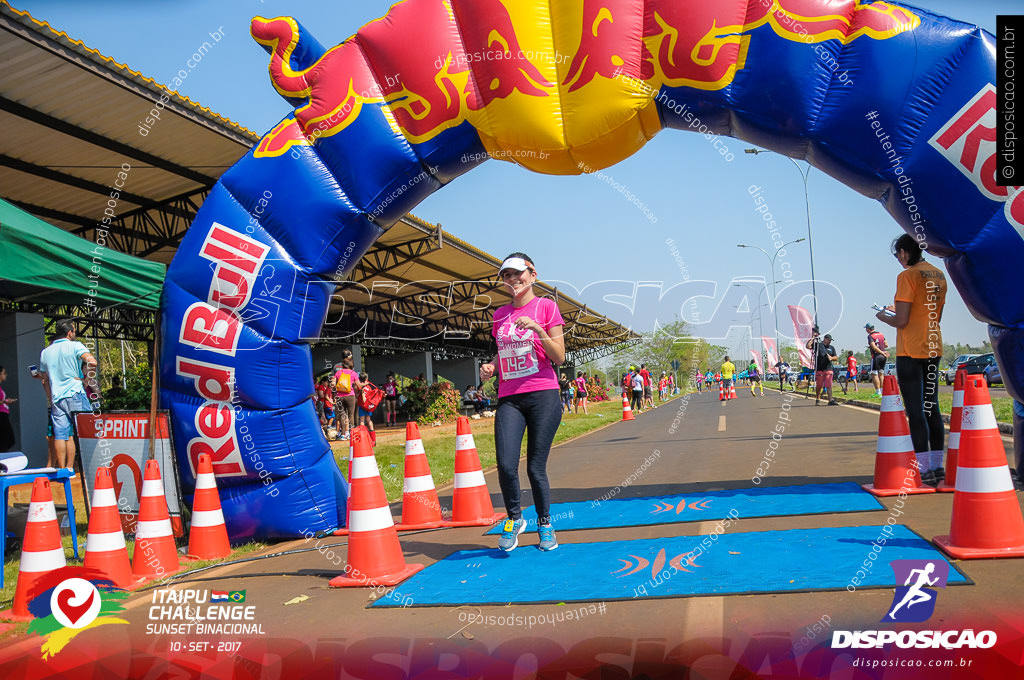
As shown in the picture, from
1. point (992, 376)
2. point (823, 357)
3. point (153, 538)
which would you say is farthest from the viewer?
point (992, 376)

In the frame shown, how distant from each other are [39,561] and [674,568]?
3.60m

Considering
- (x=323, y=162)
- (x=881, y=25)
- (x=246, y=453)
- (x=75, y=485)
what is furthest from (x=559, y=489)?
(x=75, y=485)

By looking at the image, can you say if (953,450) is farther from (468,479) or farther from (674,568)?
(468,479)

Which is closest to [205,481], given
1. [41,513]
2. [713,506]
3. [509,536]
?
[41,513]

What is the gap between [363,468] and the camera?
4.44 m

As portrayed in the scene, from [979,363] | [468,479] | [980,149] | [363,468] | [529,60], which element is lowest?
[468,479]

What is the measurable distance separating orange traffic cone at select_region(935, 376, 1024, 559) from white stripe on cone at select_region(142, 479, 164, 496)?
16.5ft

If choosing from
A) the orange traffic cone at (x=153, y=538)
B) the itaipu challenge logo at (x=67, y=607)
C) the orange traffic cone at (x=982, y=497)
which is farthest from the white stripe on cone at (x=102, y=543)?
the orange traffic cone at (x=982, y=497)

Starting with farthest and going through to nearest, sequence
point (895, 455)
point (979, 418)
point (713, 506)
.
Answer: point (713, 506), point (895, 455), point (979, 418)

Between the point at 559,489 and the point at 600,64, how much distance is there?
4229 mm

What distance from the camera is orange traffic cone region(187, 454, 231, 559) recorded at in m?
5.47

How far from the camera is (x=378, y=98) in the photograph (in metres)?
6.05

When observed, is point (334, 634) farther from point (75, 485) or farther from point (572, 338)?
point (572, 338)

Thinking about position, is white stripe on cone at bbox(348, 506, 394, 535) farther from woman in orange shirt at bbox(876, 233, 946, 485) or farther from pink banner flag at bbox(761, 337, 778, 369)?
pink banner flag at bbox(761, 337, 778, 369)
